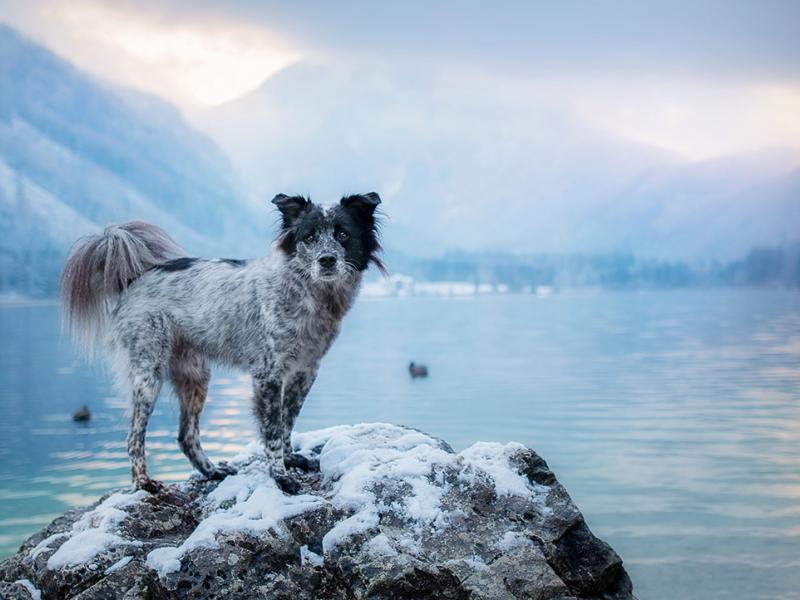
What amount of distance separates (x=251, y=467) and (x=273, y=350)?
4.10 ft

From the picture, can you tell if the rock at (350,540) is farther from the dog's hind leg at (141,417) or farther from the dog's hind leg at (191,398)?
the dog's hind leg at (191,398)

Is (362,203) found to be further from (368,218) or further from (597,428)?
(597,428)

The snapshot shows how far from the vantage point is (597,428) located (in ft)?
85.3

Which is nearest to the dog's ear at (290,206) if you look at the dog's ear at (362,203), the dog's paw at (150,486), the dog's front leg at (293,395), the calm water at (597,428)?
the dog's ear at (362,203)

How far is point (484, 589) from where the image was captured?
636cm

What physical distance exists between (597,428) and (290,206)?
20.5 meters

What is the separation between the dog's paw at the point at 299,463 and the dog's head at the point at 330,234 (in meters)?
1.72

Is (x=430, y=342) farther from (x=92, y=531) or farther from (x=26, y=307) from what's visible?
(x=26, y=307)

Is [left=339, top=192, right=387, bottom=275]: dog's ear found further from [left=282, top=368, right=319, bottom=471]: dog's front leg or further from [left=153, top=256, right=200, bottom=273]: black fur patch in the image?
[left=153, top=256, right=200, bottom=273]: black fur patch

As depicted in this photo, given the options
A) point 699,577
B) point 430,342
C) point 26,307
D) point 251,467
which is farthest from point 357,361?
point 26,307

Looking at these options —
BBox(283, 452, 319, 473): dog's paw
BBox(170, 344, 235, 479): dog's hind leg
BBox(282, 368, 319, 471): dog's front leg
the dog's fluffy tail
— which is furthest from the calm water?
the dog's fluffy tail

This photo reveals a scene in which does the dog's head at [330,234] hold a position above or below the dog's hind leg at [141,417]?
above

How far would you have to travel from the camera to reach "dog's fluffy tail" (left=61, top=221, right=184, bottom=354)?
8.09 m

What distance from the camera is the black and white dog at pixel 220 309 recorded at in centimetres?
705
